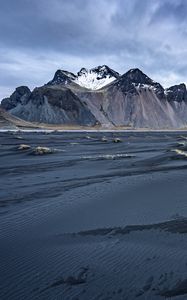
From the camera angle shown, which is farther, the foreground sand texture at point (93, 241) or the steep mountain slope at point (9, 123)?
the steep mountain slope at point (9, 123)

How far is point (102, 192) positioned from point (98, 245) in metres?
8.33

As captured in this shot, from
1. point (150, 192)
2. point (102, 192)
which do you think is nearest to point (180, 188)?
point (150, 192)

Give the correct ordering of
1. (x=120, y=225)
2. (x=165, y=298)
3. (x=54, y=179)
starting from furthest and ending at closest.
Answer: (x=54, y=179) < (x=120, y=225) < (x=165, y=298)

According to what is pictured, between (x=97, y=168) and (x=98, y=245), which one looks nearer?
(x=98, y=245)

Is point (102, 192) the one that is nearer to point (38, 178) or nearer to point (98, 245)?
point (38, 178)

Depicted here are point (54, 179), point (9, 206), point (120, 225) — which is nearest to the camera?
point (120, 225)

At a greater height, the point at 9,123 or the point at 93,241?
the point at 9,123

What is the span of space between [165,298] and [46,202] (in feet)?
31.4

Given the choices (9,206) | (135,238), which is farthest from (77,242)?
(9,206)

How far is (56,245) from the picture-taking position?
1099 centimetres

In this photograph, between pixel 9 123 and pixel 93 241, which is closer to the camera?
pixel 93 241

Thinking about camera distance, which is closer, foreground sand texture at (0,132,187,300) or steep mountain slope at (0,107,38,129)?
foreground sand texture at (0,132,187,300)

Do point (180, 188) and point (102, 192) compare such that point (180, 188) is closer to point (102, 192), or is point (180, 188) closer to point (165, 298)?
point (102, 192)

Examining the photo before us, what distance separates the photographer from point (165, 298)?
301 inches
